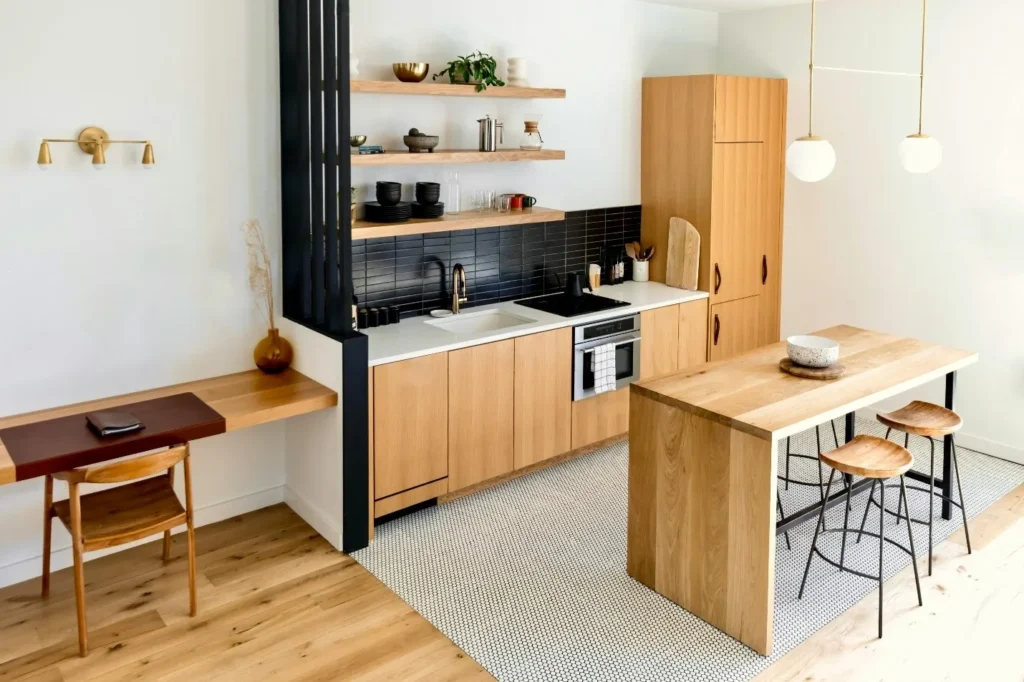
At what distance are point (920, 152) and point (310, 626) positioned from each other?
308 centimetres

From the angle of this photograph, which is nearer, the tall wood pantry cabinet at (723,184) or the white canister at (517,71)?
the white canister at (517,71)

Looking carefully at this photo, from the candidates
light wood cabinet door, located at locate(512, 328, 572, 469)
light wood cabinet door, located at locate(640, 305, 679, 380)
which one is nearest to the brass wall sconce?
light wood cabinet door, located at locate(512, 328, 572, 469)

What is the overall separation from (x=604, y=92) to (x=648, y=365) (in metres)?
1.79

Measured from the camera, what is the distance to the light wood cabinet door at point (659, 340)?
17.2 feet

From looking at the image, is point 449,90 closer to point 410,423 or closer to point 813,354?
point 410,423

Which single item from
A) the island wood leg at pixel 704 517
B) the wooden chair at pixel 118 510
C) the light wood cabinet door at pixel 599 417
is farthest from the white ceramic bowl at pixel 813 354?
the wooden chair at pixel 118 510

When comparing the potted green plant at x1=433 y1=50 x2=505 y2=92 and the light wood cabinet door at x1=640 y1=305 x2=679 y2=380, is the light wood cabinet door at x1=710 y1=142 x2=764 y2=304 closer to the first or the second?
the light wood cabinet door at x1=640 y1=305 x2=679 y2=380

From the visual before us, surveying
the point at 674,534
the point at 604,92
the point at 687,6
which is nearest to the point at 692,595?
the point at 674,534

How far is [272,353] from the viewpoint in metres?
4.08

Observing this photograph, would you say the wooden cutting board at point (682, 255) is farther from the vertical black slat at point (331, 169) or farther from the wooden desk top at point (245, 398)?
the wooden desk top at point (245, 398)

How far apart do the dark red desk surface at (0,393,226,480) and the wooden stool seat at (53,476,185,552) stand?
24cm

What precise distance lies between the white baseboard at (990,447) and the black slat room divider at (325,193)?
368 cm

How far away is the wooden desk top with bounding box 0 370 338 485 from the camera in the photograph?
3.59 metres

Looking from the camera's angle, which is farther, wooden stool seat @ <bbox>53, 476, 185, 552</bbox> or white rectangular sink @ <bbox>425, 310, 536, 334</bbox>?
white rectangular sink @ <bbox>425, 310, 536, 334</bbox>
